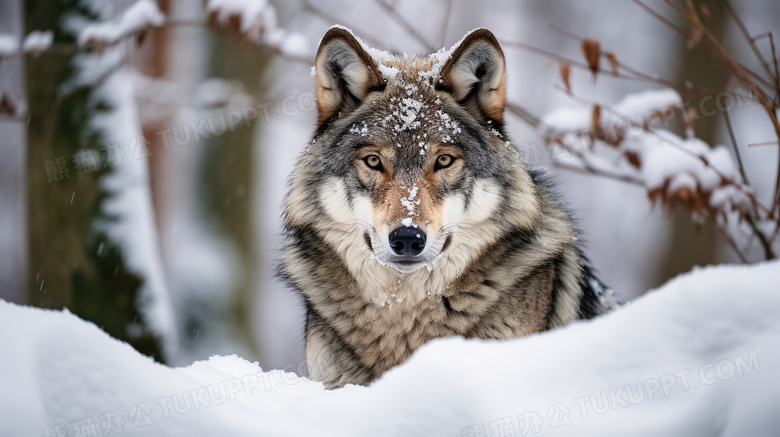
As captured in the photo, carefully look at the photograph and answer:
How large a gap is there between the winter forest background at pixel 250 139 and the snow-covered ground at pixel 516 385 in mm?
2179

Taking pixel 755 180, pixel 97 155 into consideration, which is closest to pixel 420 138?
pixel 97 155

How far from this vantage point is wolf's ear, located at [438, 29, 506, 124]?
10.3ft

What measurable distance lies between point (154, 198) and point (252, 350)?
295cm

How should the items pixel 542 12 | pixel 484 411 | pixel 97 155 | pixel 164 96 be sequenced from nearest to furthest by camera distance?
pixel 484 411
pixel 97 155
pixel 164 96
pixel 542 12

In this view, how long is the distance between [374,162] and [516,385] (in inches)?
68.0

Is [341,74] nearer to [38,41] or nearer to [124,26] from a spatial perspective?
[124,26]

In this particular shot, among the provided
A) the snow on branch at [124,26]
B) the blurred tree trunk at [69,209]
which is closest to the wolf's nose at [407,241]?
the blurred tree trunk at [69,209]

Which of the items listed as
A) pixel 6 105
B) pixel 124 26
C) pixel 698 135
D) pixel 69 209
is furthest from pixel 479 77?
pixel 698 135

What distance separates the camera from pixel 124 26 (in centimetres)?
547

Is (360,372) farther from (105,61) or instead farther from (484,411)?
(105,61)

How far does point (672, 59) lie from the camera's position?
909 centimetres

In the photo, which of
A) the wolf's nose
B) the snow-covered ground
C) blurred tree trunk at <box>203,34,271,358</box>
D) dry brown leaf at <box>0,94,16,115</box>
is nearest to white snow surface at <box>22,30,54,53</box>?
dry brown leaf at <box>0,94,16,115</box>

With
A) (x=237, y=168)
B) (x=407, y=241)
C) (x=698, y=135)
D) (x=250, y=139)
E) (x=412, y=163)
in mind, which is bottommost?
(x=237, y=168)

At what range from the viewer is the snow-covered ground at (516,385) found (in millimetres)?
1521
